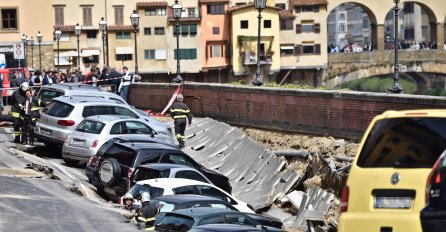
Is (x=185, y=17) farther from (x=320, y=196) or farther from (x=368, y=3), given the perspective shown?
(x=320, y=196)

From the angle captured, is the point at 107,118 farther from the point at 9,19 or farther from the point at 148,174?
the point at 9,19

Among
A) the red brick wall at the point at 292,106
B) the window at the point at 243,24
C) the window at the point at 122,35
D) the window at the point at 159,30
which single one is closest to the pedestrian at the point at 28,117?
the red brick wall at the point at 292,106

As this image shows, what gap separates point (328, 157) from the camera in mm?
27172

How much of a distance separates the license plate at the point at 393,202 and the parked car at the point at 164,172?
413 inches

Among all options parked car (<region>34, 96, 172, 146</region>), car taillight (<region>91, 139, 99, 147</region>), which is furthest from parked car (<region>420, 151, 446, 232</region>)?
parked car (<region>34, 96, 172, 146</region>)

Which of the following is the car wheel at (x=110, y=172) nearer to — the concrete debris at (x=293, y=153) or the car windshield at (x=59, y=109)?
the car windshield at (x=59, y=109)

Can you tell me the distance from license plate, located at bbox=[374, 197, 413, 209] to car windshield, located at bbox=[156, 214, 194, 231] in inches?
185

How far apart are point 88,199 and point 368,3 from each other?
3629 inches

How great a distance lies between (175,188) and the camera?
19422mm

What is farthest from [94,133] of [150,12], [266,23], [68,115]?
[266,23]

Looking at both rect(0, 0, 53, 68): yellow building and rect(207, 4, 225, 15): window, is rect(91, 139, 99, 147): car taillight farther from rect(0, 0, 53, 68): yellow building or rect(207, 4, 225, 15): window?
rect(207, 4, 225, 15): window

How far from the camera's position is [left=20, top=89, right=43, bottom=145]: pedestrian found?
97.9 ft

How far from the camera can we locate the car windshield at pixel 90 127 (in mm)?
26688

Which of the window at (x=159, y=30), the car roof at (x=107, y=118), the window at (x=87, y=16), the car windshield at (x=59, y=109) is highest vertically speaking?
the window at (x=87, y=16)
